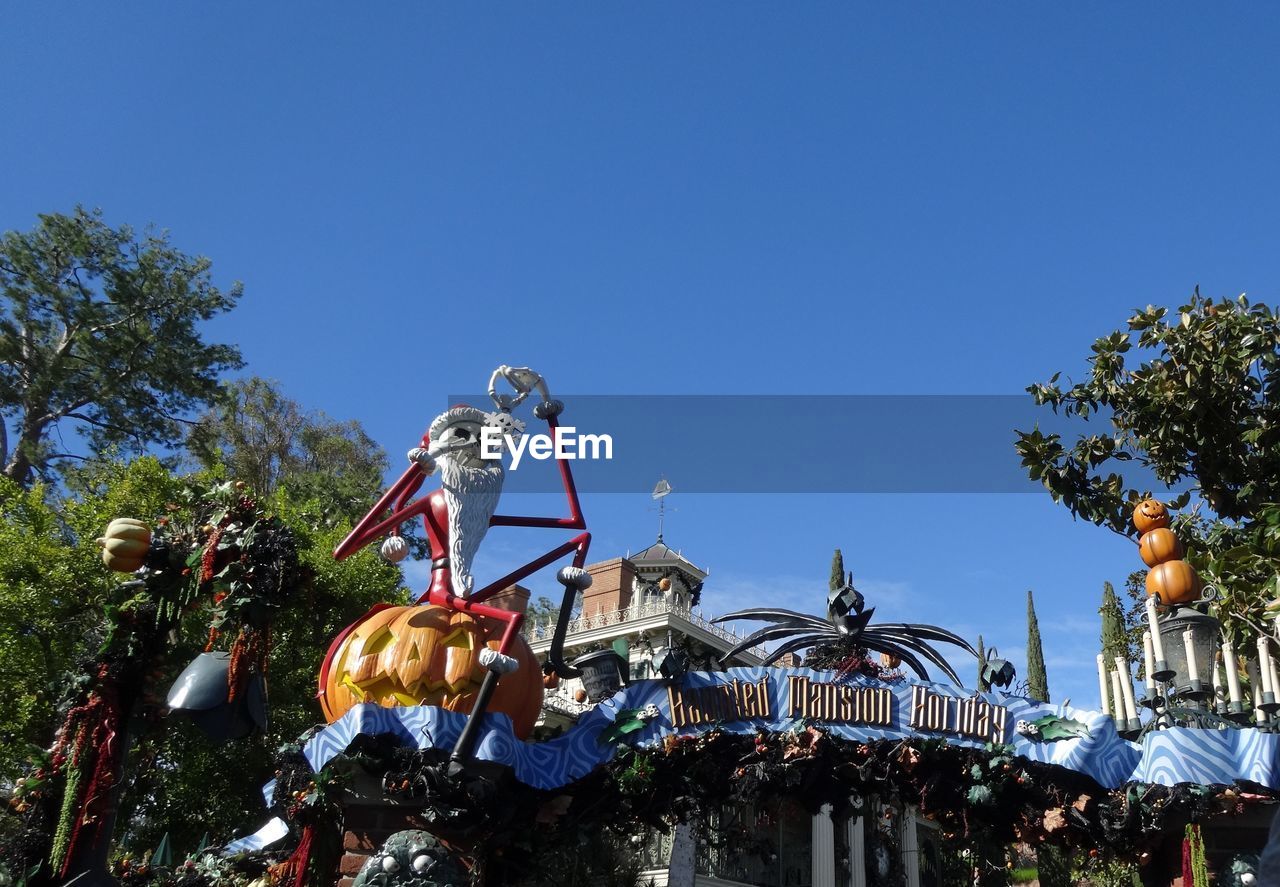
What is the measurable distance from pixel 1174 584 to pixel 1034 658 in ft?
108

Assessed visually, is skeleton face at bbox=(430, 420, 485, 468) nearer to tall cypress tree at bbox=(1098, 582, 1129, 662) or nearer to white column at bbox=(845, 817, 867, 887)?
tall cypress tree at bbox=(1098, 582, 1129, 662)

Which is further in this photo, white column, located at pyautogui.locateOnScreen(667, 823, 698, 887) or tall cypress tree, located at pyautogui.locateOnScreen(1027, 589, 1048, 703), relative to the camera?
tall cypress tree, located at pyautogui.locateOnScreen(1027, 589, 1048, 703)

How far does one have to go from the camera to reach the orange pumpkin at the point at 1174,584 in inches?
355

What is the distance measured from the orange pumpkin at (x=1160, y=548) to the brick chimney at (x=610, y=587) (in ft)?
83.4

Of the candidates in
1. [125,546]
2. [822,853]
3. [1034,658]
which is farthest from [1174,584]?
[1034,658]

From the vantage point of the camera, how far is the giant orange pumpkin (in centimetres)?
843

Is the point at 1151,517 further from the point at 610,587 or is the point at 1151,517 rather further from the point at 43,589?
Result: the point at 610,587

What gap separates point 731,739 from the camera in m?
8.86

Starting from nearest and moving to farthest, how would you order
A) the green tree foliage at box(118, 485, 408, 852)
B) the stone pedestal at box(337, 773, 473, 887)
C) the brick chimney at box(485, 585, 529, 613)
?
1. the stone pedestal at box(337, 773, 473, 887)
2. the green tree foliage at box(118, 485, 408, 852)
3. the brick chimney at box(485, 585, 529, 613)

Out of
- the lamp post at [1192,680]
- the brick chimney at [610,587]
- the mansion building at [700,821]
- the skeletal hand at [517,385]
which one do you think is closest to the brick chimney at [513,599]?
the mansion building at [700,821]

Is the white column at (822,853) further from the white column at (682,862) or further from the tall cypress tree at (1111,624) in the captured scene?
the tall cypress tree at (1111,624)

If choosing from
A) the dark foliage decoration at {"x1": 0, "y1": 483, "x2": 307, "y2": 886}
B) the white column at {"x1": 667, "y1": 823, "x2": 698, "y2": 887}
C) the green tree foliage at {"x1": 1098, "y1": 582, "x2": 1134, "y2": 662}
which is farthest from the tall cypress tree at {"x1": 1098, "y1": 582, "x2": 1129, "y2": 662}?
the dark foliage decoration at {"x1": 0, "y1": 483, "x2": 307, "y2": 886}

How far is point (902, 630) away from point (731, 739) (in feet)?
7.60

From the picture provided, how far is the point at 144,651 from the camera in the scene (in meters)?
7.98
